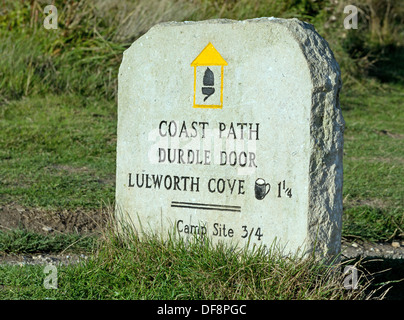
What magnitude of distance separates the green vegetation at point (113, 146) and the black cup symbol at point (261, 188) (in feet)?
1.14

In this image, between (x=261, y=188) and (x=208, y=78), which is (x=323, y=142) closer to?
(x=261, y=188)

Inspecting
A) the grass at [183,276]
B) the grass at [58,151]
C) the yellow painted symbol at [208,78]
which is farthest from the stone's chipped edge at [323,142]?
the grass at [58,151]

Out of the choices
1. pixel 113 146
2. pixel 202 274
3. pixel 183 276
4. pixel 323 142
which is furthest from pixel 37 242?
pixel 113 146

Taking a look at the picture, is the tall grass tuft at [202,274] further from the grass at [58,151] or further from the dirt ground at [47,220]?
the grass at [58,151]

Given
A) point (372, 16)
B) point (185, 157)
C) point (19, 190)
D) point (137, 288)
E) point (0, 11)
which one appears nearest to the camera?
point (137, 288)

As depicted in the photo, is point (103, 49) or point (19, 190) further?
point (103, 49)

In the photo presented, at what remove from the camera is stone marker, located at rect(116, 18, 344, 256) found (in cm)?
363

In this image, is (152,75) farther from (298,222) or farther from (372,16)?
(372,16)

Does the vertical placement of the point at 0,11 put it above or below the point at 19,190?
above

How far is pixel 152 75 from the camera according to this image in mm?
4059

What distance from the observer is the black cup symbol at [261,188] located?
372 centimetres

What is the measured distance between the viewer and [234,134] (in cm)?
382

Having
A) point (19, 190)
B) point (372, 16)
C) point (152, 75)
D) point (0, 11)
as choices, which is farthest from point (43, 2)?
point (372, 16)
